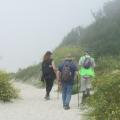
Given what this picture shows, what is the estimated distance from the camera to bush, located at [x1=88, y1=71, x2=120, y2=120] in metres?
14.9

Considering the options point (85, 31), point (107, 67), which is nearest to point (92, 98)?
point (107, 67)

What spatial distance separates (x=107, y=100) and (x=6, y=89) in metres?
6.83

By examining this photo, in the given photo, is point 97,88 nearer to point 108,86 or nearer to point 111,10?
point 108,86

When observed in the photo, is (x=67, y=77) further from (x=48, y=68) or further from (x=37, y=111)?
(x=48, y=68)

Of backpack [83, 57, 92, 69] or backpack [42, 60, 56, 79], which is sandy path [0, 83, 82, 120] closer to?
backpack [42, 60, 56, 79]

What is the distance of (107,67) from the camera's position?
31.1 metres

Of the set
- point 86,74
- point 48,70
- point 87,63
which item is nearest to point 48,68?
point 48,70

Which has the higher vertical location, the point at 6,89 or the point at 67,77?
the point at 67,77

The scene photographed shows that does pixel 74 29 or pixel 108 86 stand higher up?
pixel 74 29

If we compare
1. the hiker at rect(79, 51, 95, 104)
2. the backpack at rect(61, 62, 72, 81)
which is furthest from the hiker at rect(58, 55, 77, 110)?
the hiker at rect(79, 51, 95, 104)

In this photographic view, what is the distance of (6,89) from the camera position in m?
21.6

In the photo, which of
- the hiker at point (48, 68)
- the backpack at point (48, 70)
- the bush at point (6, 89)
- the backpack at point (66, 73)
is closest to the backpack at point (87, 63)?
the backpack at point (66, 73)

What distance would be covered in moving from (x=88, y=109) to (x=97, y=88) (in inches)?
28.2

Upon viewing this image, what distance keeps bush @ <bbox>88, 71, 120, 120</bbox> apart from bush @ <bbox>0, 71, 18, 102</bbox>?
5.71 metres
